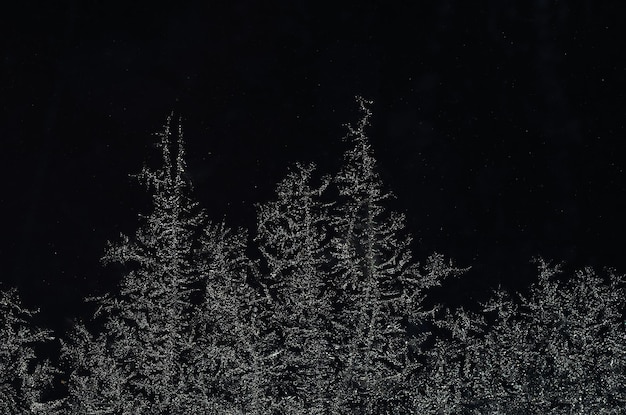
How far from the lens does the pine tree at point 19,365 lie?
18.0 ft

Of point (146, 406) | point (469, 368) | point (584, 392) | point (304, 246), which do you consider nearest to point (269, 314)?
point (304, 246)

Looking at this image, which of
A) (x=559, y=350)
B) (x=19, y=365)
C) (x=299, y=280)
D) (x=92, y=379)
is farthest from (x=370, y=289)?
(x=19, y=365)

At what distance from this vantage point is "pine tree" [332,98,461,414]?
5.29m

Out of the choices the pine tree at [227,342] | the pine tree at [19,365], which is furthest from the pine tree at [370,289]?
the pine tree at [19,365]

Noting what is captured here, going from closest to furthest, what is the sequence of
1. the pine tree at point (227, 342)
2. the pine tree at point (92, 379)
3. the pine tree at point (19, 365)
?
the pine tree at point (227, 342)
the pine tree at point (92, 379)
the pine tree at point (19, 365)

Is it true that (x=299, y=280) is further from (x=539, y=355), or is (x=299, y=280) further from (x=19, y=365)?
(x=19, y=365)

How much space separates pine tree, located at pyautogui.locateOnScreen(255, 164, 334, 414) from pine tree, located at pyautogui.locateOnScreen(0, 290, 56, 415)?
4.40ft

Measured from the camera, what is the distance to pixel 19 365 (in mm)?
5629

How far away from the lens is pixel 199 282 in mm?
5395

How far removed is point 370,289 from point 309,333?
0.42 m

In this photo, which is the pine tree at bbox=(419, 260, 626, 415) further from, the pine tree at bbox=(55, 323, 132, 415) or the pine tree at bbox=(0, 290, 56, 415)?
the pine tree at bbox=(0, 290, 56, 415)

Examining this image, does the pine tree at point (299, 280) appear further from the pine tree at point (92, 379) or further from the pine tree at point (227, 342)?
the pine tree at point (92, 379)

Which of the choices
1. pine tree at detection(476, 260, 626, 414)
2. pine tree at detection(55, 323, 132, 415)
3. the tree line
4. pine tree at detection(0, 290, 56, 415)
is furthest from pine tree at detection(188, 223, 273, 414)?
pine tree at detection(476, 260, 626, 414)

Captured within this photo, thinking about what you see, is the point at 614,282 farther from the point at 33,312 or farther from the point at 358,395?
the point at 33,312
